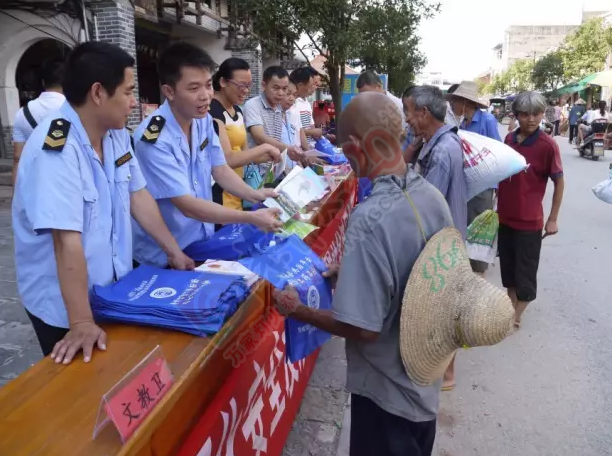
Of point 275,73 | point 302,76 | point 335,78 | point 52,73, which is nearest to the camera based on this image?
point 52,73

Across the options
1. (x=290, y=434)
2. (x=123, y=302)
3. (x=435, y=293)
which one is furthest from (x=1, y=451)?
(x=290, y=434)

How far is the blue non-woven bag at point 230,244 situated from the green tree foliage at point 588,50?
106ft

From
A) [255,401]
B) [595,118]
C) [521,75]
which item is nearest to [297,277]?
[255,401]

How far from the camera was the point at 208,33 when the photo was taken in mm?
13461

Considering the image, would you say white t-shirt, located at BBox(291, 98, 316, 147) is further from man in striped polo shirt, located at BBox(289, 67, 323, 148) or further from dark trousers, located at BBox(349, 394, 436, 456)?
dark trousers, located at BBox(349, 394, 436, 456)

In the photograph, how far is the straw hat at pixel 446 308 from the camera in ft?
4.15

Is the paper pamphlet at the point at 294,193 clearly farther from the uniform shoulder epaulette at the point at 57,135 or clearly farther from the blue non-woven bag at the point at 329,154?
the blue non-woven bag at the point at 329,154

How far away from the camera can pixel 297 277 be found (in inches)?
64.7

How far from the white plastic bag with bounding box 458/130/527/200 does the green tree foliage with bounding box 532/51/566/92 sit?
42732 mm

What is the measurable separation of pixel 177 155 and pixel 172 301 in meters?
0.86

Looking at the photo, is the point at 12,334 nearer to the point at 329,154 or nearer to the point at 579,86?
the point at 329,154

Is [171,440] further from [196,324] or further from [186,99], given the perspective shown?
[186,99]

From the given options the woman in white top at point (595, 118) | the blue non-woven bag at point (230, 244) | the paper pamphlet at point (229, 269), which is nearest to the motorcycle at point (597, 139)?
the woman in white top at point (595, 118)

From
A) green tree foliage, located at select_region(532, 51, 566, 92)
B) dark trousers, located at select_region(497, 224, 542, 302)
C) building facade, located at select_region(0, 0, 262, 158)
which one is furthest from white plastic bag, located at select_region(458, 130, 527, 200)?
green tree foliage, located at select_region(532, 51, 566, 92)
